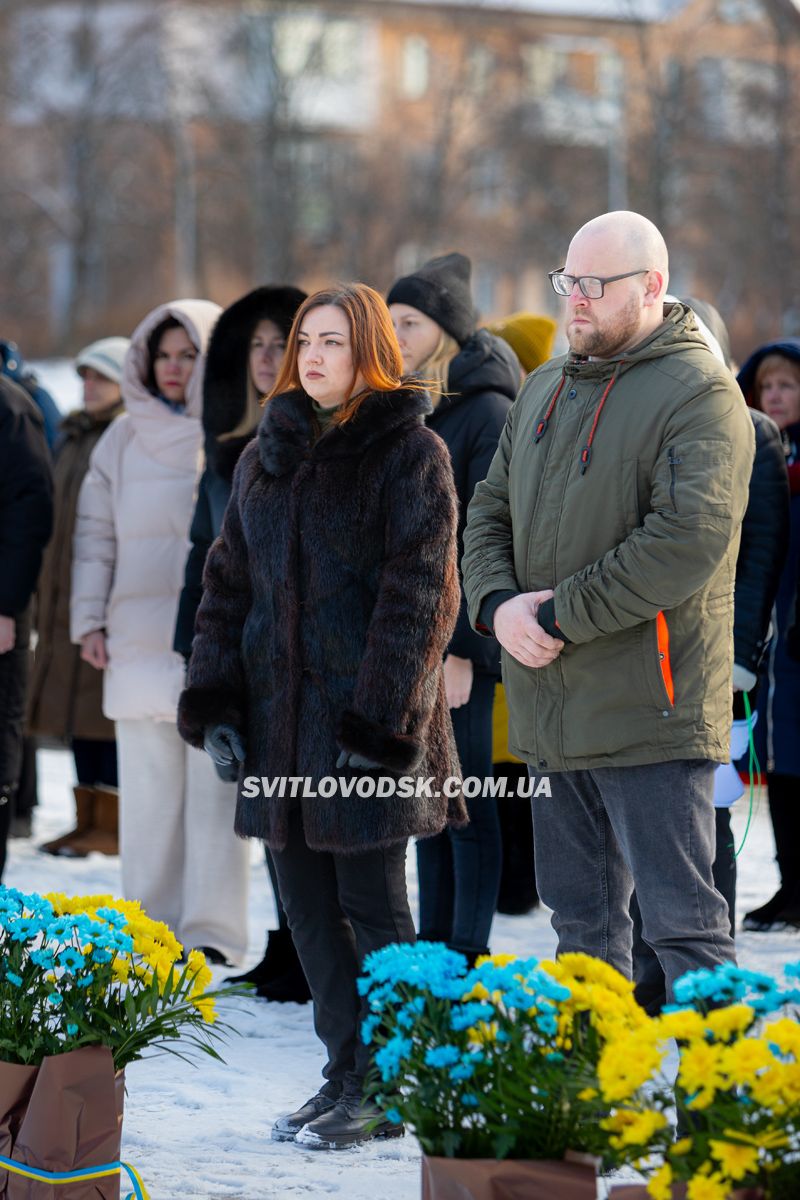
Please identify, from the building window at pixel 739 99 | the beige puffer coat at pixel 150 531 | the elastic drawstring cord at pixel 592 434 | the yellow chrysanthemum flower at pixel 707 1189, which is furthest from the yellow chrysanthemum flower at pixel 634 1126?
the building window at pixel 739 99

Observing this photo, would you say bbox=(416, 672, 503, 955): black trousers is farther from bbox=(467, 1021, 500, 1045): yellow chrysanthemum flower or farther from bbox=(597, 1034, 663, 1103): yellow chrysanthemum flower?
bbox=(597, 1034, 663, 1103): yellow chrysanthemum flower

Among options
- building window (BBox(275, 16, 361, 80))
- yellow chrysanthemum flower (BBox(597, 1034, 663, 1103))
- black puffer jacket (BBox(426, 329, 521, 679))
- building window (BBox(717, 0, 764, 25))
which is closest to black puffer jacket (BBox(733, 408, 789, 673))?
black puffer jacket (BBox(426, 329, 521, 679))

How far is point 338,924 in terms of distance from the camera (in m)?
3.91

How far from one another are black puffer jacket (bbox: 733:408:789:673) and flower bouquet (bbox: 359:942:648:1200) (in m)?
2.02

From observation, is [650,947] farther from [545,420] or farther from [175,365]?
[175,365]

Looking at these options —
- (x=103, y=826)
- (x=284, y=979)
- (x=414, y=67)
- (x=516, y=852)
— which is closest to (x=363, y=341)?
(x=284, y=979)

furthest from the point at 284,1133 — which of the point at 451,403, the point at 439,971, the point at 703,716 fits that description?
the point at 451,403

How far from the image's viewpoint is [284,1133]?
3.82m

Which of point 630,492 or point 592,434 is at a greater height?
point 592,434

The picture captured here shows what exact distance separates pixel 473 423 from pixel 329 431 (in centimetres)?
127

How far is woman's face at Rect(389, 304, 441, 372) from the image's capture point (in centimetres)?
513

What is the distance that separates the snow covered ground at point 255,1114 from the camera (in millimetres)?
3508

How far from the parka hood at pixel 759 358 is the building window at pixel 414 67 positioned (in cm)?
3497

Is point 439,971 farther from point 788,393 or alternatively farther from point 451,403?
point 788,393
